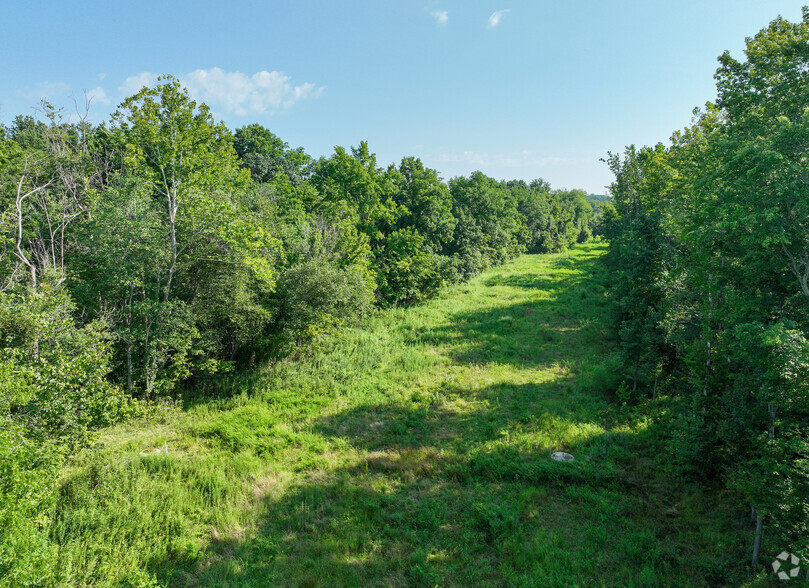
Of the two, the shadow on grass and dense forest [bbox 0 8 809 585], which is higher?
dense forest [bbox 0 8 809 585]

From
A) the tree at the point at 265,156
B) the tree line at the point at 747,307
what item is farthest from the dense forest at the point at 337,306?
the tree at the point at 265,156

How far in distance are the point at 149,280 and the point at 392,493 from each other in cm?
1341

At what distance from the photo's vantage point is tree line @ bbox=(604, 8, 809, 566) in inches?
291

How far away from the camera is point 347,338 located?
77.5 ft

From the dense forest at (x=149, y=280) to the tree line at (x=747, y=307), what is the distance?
45.0ft

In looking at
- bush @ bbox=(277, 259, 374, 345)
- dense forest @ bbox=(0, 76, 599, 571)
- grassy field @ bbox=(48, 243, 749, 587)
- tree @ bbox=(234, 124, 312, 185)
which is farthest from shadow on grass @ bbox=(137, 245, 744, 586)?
tree @ bbox=(234, 124, 312, 185)

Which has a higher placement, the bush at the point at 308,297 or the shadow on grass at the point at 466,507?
the bush at the point at 308,297

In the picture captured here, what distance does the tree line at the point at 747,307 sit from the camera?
739cm

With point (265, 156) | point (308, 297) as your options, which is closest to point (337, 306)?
point (308, 297)

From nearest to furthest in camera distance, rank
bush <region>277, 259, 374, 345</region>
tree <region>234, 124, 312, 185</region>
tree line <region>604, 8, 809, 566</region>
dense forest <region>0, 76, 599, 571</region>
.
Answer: tree line <region>604, 8, 809, 566</region>
dense forest <region>0, 76, 599, 571</region>
bush <region>277, 259, 374, 345</region>
tree <region>234, 124, 312, 185</region>

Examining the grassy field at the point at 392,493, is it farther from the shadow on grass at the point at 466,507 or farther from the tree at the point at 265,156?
the tree at the point at 265,156

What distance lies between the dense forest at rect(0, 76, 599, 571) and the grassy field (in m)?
1.73

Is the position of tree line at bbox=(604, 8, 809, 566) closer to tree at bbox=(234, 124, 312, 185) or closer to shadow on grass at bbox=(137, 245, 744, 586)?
shadow on grass at bbox=(137, 245, 744, 586)

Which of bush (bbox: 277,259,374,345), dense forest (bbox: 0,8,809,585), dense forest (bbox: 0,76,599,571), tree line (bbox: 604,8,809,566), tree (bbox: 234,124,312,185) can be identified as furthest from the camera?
tree (bbox: 234,124,312,185)
